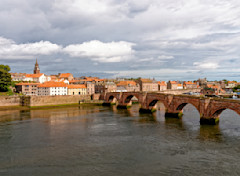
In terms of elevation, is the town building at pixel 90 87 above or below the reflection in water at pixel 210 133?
above

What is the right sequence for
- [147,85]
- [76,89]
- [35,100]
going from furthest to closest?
[147,85] → [76,89] → [35,100]

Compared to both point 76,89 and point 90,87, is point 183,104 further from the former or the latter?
point 90,87

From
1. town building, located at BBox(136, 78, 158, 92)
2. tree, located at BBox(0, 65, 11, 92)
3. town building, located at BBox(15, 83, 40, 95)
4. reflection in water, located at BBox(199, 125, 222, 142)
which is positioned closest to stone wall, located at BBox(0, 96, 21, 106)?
tree, located at BBox(0, 65, 11, 92)

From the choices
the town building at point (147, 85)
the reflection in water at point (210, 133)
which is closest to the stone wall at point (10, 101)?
the reflection in water at point (210, 133)

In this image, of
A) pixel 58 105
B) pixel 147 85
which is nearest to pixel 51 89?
pixel 58 105

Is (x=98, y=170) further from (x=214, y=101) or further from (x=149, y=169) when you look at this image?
(x=214, y=101)

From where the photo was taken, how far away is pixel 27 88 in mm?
88562

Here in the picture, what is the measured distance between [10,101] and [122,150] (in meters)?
60.7

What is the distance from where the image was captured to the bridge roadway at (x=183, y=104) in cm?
3541

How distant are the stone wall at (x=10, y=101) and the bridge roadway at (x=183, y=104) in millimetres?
36175

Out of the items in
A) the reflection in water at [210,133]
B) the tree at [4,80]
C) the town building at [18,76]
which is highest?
the town building at [18,76]

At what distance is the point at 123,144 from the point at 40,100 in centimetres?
5471

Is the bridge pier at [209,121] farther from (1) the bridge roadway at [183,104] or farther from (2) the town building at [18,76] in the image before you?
(2) the town building at [18,76]

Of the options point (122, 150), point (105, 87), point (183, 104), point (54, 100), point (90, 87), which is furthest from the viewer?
point (90, 87)
